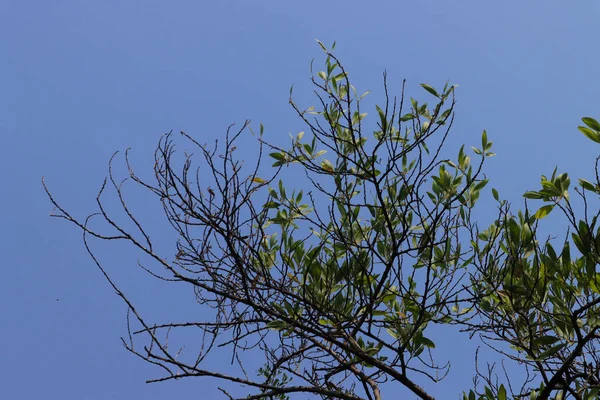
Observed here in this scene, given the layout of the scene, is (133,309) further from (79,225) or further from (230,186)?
(230,186)

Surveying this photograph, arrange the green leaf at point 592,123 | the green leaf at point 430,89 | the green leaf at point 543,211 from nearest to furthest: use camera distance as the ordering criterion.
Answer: the green leaf at point 592,123, the green leaf at point 543,211, the green leaf at point 430,89

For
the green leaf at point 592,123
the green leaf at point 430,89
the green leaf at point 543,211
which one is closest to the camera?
the green leaf at point 592,123

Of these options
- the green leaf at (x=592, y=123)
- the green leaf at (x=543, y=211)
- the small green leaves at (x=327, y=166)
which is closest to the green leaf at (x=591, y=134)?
the green leaf at (x=592, y=123)

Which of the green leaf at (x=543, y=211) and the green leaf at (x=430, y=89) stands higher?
the green leaf at (x=430, y=89)

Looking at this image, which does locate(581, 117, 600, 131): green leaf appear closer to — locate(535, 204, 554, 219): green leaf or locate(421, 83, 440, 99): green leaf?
locate(535, 204, 554, 219): green leaf

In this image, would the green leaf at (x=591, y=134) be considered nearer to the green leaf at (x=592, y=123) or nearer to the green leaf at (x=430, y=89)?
the green leaf at (x=592, y=123)

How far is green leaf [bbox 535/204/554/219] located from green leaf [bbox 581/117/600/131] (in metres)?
0.56

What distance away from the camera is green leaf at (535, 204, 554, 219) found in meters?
2.98

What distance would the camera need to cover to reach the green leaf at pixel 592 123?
2539 millimetres

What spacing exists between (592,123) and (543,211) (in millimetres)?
648

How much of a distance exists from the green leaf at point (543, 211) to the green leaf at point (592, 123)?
0.56 meters

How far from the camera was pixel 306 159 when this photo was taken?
3.58 meters

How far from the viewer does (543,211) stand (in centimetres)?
303

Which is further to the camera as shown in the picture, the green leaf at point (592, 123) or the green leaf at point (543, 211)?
the green leaf at point (543, 211)
